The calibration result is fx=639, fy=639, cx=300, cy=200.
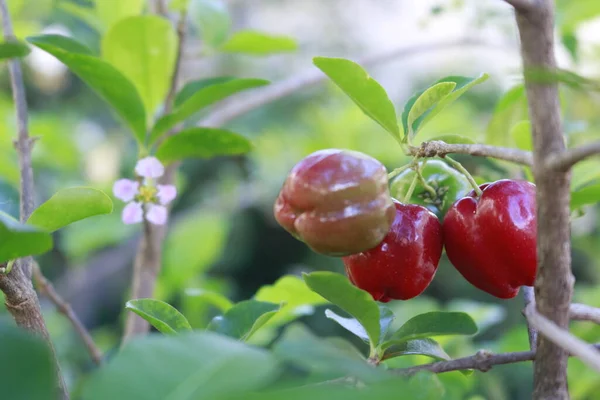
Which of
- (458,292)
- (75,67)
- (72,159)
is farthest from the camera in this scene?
(458,292)

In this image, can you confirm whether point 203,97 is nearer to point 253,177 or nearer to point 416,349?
point 416,349

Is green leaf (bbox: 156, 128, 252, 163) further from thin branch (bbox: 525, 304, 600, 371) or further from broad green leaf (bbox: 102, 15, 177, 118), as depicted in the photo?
thin branch (bbox: 525, 304, 600, 371)

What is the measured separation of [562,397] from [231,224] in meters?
2.13

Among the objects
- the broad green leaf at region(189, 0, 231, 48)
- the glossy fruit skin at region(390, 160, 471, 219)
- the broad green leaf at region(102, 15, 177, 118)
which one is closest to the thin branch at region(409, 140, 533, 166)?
the glossy fruit skin at region(390, 160, 471, 219)

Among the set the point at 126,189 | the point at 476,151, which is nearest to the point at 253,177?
the point at 126,189

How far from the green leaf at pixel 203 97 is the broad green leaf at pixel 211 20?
32cm

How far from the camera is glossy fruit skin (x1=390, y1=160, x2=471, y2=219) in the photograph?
0.68 m

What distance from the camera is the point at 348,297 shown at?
496 millimetres

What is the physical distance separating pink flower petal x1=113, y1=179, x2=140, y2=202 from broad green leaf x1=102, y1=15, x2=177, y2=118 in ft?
0.63

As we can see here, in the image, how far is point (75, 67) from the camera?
28.4 inches

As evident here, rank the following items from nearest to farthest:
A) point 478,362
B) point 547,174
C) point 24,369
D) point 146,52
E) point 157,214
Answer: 1. point 24,369
2. point 547,174
3. point 478,362
4. point 157,214
5. point 146,52

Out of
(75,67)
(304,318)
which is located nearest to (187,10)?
(75,67)

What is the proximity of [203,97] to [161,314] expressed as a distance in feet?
1.09

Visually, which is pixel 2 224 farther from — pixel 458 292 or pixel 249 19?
pixel 249 19
